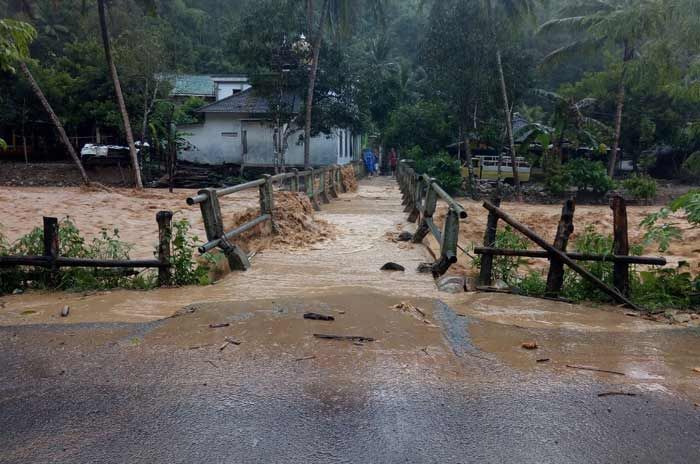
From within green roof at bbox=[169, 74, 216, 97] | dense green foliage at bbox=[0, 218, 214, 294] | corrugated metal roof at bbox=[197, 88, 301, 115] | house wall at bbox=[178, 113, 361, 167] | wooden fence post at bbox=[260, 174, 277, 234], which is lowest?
dense green foliage at bbox=[0, 218, 214, 294]

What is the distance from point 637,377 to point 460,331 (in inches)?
54.2

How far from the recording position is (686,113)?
2928cm

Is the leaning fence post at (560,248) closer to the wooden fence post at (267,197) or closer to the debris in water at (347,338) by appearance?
the debris in water at (347,338)

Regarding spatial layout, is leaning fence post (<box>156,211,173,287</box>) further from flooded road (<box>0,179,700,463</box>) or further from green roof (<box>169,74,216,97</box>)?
green roof (<box>169,74,216,97</box>)

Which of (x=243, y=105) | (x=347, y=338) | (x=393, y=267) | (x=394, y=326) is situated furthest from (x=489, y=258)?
(x=243, y=105)

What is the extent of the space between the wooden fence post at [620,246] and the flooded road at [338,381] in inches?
22.0

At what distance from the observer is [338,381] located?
3840mm

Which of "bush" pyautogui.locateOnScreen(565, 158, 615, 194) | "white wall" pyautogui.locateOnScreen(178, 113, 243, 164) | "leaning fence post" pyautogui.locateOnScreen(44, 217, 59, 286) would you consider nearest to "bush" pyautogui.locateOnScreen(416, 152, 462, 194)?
"bush" pyautogui.locateOnScreen(565, 158, 615, 194)

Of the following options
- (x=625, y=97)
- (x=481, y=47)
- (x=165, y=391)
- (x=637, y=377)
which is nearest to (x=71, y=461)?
(x=165, y=391)

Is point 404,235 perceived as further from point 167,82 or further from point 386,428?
point 167,82

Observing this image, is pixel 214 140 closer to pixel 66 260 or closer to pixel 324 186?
pixel 324 186

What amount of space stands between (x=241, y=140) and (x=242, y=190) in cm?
1944

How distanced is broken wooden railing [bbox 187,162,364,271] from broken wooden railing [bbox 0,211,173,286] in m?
0.47

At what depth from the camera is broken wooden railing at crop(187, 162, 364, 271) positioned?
7.36 m
